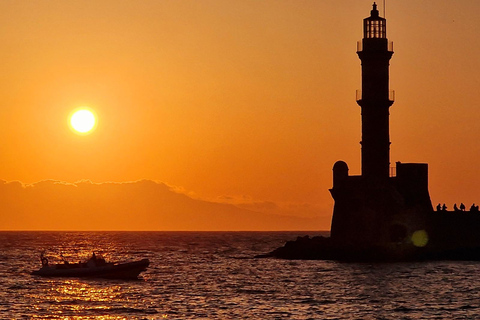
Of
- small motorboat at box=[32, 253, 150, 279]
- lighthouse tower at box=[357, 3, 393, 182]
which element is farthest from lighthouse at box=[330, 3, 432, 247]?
small motorboat at box=[32, 253, 150, 279]

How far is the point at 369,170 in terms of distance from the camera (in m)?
76.6

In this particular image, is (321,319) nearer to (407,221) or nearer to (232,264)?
(407,221)

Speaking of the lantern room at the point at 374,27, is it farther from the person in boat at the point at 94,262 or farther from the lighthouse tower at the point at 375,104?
the person in boat at the point at 94,262

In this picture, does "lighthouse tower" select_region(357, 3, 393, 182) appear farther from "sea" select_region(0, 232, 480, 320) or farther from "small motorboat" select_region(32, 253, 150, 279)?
"small motorboat" select_region(32, 253, 150, 279)

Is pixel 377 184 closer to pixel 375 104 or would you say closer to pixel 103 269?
pixel 375 104

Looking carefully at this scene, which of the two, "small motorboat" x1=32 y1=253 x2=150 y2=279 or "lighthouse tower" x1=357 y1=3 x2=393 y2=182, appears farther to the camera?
"lighthouse tower" x1=357 y1=3 x2=393 y2=182

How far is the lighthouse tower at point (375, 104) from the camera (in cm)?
7638

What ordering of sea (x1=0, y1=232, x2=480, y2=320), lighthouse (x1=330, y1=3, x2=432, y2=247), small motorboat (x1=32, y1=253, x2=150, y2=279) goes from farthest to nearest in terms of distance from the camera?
lighthouse (x1=330, y1=3, x2=432, y2=247)
small motorboat (x1=32, y1=253, x2=150, y2=279)
sea (x1=0, y1=232, x2=480, y2=320)

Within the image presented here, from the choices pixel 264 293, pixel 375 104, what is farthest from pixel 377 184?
pixel 264 293

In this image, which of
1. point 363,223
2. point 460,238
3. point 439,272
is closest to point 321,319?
point 439,272

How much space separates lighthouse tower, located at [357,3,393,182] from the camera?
251 ft

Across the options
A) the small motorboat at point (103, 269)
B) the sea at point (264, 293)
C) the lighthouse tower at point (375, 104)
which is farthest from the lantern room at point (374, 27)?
the small motorboat at point (103, 269)

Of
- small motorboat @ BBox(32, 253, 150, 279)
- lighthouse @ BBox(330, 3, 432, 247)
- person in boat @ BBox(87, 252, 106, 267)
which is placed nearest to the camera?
small motorboat @ BBox(32, 253, 150, 279)

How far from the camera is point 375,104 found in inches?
3014
